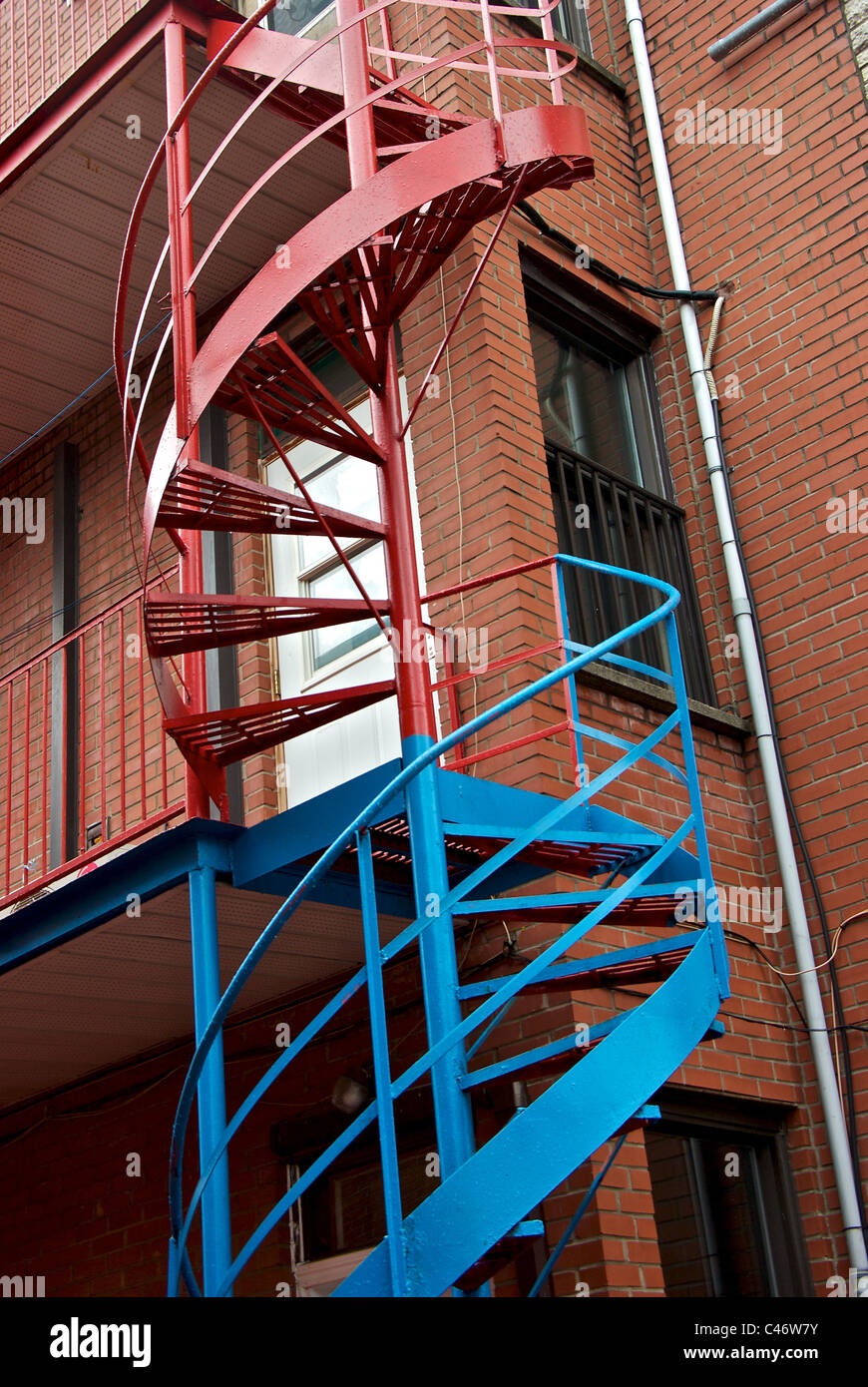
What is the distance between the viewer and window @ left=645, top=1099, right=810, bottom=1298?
5652 millimetres

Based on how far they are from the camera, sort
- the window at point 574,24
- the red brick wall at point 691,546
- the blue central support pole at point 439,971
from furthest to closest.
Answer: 1. the window at point 574,24
2. the red brick wall at point 691,546
3. the blue central support pole at point 439,971

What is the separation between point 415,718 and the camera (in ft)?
15.8

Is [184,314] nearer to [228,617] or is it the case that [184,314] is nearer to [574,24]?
[228,617]

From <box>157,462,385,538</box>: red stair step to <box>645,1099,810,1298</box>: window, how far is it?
248cm

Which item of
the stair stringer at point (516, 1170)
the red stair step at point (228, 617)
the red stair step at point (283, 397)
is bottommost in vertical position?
the stair stringer at point (516, 1170)

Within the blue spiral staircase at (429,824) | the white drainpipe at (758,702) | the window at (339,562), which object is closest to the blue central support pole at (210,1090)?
the blue spiral staircase at (429,824)

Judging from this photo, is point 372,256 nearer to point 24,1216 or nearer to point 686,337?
point 686,337

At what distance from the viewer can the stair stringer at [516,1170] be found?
382 centimetres

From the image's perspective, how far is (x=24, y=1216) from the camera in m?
7.43

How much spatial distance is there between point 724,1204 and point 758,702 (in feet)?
6.96

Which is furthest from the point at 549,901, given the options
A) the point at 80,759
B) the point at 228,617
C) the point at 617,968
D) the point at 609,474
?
the point at 80,759

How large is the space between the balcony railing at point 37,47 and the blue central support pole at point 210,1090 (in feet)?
15.8

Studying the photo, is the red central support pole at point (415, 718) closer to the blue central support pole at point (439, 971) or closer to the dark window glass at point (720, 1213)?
the blue central support pole at point (439, 971)

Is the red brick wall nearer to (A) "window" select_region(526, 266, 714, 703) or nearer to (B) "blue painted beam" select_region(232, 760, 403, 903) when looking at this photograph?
(A) "window" select_region(526, 266, 714, 703)
